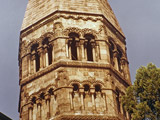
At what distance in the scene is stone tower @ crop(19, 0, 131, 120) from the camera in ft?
96.8

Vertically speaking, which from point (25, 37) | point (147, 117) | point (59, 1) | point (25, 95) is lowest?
point (147, 117)

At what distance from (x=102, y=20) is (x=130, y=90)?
9779mm

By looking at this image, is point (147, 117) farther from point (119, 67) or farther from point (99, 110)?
point (119, 67)

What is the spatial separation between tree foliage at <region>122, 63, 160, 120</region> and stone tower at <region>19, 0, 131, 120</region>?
5072 millimetres

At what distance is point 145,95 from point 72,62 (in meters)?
8.12

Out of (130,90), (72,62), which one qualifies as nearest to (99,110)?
(72,62)

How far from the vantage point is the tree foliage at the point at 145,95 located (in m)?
22.9

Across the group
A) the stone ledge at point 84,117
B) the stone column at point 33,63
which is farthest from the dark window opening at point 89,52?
the stone ledge at point 84,117

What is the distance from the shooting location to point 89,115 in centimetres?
2867

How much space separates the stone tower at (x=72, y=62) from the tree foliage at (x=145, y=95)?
5.07 metres

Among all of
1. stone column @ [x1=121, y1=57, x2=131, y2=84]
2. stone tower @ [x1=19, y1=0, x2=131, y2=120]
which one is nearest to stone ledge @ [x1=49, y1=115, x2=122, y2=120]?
stone tower @ [x1=19, y1=0, x2=131, y2=120]

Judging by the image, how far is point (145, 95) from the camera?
2344 cm

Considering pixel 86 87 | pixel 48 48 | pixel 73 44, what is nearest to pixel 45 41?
pixel 48 48

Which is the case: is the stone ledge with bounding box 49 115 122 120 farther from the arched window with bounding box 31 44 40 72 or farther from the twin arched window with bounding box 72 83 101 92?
the arched window with bounding box 31 44 40 72
